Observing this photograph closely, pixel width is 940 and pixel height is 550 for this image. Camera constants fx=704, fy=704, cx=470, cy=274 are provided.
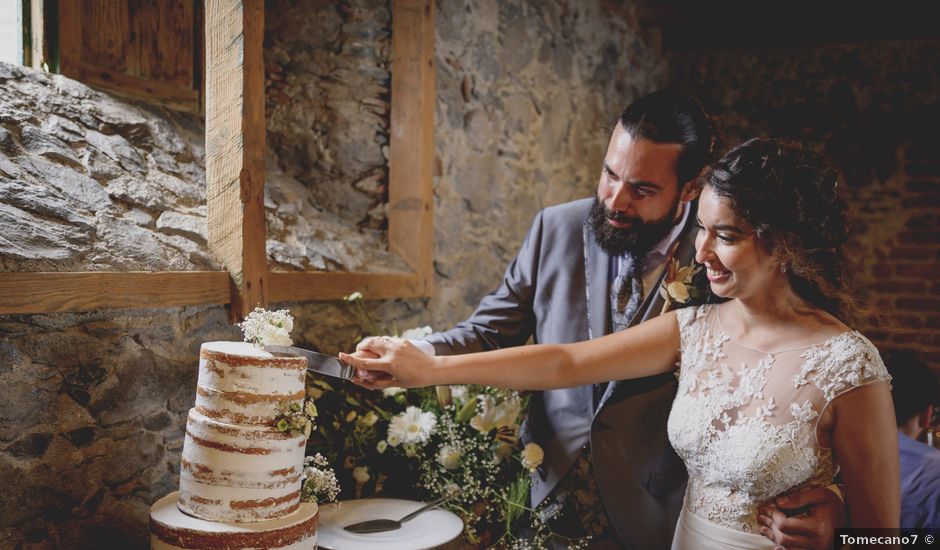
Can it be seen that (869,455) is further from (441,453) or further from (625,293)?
(441,453)

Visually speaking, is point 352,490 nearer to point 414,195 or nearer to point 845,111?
point 414,195

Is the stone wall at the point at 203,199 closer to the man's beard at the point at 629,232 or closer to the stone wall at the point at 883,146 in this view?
the man's beard at the point at 629,232

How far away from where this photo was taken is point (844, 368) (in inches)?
66.7

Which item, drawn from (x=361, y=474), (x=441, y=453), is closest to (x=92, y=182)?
(x=361, y=474)

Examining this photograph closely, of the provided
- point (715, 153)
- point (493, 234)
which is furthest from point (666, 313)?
point (493, 234)

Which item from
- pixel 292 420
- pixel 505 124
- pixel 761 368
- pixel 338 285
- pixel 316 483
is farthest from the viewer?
pixel 505 124

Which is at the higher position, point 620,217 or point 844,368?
point 620,217

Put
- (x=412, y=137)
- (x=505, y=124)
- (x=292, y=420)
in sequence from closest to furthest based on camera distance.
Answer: (x=292, y=420) < (x=412, y=137) < (x=505, y=124)

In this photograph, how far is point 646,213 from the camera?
2.22m

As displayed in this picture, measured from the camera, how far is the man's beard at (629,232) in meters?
2.20

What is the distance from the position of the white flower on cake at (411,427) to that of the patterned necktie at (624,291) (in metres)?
0.69

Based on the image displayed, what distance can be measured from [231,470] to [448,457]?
94cm

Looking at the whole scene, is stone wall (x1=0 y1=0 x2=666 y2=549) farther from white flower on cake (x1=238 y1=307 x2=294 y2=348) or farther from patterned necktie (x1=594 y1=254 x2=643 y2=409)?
patterned necktie (x1=594 y1=254 x2=643 y2=409)

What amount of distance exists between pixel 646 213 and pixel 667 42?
154 inches
